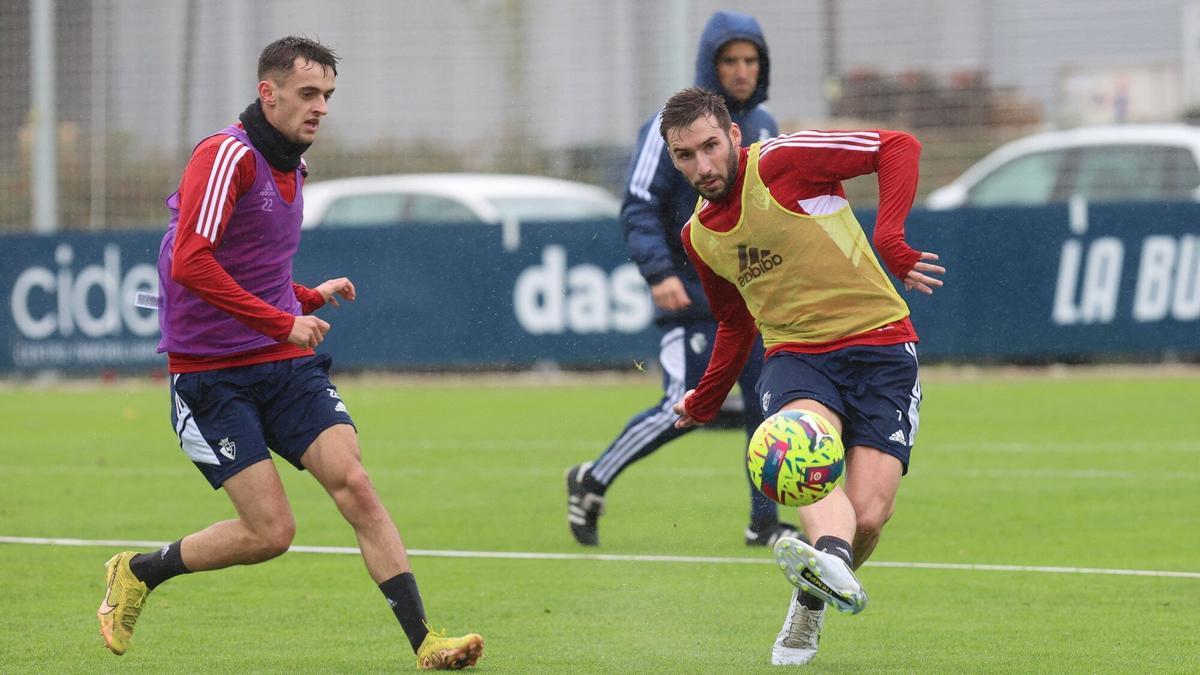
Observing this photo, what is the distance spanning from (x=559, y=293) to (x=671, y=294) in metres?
9.81

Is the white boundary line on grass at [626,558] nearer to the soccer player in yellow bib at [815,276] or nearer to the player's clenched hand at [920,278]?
the soccer player in yellow bib at [815,276]

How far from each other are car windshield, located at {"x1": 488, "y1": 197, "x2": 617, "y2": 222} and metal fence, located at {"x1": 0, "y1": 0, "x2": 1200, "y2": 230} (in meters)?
2.45

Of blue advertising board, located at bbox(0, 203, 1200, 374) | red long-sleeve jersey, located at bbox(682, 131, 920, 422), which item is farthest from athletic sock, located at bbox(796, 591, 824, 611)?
blue advertising board, located at bbox(0, 203, 1200, 374)

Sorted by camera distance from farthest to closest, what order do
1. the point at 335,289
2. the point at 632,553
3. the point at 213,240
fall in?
the point at 632,553
the point at 335,289
the point at 213,240

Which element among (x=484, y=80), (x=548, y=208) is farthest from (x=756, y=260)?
(x=484, y=80)

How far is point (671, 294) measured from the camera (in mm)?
8781

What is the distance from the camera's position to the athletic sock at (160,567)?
6633 millimetres

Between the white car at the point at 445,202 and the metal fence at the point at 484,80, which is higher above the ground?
the metal fence at the point at 484,80

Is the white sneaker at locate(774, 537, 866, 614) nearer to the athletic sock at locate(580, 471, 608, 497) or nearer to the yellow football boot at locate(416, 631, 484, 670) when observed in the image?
the yellow football boot at locate(416, 631, 484, 670)

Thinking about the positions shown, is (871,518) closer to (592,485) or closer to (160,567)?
(160,567)

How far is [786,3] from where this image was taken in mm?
21844

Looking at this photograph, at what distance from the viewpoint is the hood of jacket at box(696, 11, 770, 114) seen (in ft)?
29.8

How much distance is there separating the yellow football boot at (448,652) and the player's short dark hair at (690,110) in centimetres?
175

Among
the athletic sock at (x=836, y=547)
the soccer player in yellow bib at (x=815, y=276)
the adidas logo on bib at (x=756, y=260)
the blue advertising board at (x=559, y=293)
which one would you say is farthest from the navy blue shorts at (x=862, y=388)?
the blue advertising board at (x=559, y=293)
